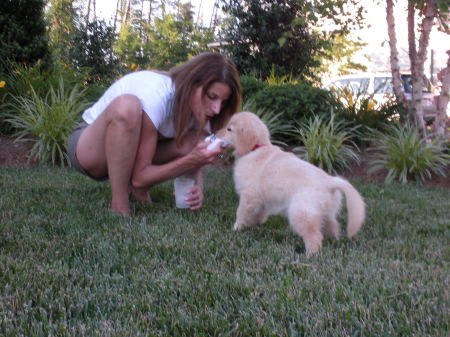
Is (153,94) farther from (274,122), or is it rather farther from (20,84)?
(20,84)

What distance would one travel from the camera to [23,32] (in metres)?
7.10

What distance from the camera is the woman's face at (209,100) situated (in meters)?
2.99

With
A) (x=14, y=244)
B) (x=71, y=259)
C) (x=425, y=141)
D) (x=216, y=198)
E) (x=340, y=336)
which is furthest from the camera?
(x=425, y=141)

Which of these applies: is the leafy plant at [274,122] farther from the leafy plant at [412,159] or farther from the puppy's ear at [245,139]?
the puppy's ear at [245,139]

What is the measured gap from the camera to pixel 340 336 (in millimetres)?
1445

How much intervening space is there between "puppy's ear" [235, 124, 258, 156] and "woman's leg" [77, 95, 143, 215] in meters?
0.65

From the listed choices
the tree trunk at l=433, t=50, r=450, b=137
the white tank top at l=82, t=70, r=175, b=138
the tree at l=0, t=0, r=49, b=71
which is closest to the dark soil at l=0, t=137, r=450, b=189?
the tree trunk at l=433, t=50, r=450, b=137

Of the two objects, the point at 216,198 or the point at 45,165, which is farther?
the point at 45,165

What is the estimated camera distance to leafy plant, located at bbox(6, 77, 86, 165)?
18.0 ft

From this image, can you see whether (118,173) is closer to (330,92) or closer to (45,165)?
(45,165)

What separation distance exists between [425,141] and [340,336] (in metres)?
4.92

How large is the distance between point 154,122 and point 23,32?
5.12 metres

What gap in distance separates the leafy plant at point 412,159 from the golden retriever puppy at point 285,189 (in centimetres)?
292

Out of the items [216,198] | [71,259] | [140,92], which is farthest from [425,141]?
[71,259]
